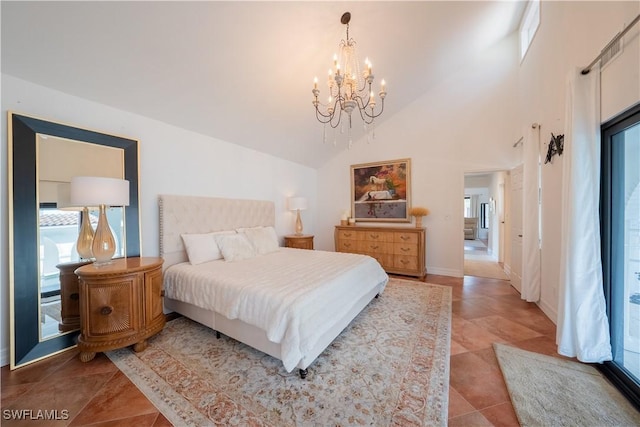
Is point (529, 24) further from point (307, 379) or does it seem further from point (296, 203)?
point (307, 379)

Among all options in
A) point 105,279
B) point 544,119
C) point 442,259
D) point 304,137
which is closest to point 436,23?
point 544,119

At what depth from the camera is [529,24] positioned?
346 centimetres

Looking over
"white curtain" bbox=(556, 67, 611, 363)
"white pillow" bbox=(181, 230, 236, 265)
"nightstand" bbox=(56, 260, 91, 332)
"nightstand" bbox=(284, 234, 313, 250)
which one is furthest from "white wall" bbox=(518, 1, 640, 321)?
"nightstand" bbox=(56, 260, 91, 332)

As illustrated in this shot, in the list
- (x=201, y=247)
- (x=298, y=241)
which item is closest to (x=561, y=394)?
(x=201, y=247)

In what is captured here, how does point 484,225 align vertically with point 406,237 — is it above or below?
below

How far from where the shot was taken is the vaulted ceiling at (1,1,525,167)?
1.77m

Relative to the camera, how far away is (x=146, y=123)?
2.71 m

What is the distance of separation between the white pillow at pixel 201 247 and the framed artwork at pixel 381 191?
125 inches

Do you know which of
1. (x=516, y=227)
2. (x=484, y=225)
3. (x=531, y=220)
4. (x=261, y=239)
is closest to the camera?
(x=531, y=220)

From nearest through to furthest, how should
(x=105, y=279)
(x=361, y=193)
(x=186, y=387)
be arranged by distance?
(x=186, y=387), (x=105, y=279), (x=361, y=193)

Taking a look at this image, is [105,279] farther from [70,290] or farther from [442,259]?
[442,259]

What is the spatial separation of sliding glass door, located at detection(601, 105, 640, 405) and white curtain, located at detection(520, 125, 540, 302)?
1.26 metres

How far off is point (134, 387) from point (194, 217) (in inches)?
75.2

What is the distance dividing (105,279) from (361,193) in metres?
4.40
